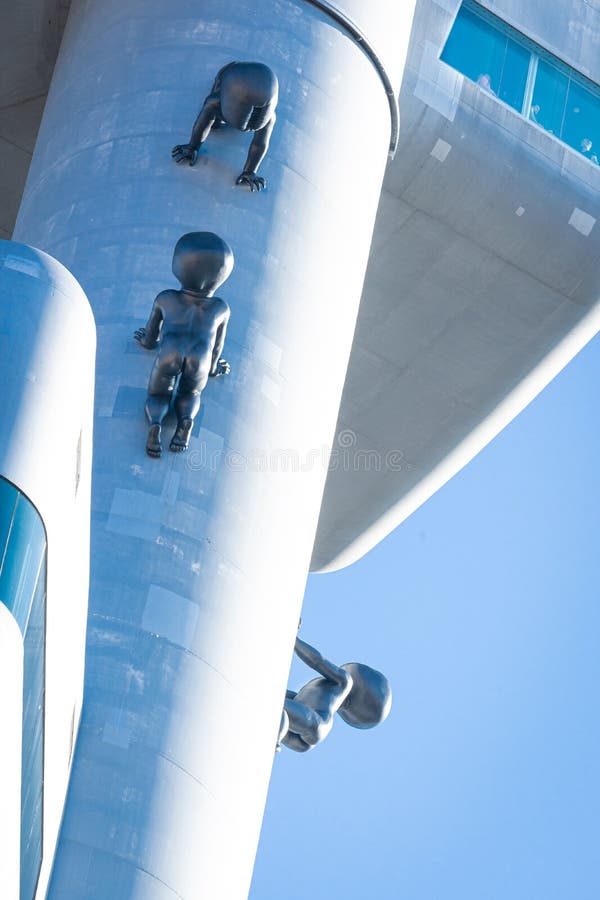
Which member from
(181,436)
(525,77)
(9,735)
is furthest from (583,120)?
(9,735)

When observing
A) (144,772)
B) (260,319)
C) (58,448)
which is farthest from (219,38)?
(58,448)

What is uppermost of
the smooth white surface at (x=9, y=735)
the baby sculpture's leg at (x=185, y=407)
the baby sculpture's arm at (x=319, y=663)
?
the baby sculpture's arm at (x=319, y=663)

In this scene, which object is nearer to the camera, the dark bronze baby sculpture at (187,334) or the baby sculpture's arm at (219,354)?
the dark bronze baby sculpture at (187,334)

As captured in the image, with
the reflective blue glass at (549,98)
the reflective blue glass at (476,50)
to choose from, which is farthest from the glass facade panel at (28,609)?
the reflective blue glass at (549,98)

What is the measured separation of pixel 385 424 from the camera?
30438 mm

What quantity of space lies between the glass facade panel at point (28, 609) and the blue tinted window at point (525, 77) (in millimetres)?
15677

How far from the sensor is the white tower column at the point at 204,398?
1569cm

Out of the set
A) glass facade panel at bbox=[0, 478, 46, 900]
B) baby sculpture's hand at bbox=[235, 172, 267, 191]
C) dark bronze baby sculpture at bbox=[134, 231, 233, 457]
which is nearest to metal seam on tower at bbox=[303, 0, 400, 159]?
baby sculpture's hand at bbox=[235, 172, 267, 191]

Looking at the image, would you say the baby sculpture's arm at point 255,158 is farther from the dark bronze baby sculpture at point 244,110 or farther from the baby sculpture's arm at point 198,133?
the baby sculpture's arm at point 198,133

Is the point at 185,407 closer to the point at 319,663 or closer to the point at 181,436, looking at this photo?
the point at 181,436

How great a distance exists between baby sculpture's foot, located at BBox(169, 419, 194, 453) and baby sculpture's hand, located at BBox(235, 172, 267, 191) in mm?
3251

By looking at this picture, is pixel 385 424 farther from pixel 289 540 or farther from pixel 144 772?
pixel 144 772

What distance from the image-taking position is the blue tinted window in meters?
25.9

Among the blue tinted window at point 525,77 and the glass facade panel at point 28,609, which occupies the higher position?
the blue tinted window at point 525,77
